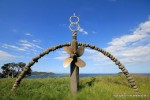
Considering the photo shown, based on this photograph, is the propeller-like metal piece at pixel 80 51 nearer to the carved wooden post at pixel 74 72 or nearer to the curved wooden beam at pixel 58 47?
the carved wooden post at pixel 74 72

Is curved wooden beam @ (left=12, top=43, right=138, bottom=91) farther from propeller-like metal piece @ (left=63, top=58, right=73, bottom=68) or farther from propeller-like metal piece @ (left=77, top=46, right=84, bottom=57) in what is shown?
propeller-like metal piece @ (left=63, top=58, right=73, bottom=68)

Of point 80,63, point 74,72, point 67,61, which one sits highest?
point 67,61

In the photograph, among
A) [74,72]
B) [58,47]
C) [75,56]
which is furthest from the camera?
[58,47]

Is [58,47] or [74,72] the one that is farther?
[58,47]

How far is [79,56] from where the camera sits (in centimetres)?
1220

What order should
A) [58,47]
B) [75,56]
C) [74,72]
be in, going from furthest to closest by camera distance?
[58,47] < [75,56] < [74,72]

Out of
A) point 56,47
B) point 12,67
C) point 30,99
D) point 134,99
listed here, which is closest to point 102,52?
point 56,47

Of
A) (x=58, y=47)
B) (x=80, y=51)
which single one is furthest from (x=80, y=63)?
(x=58, y=47)

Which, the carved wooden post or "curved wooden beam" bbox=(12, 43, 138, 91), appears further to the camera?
"curved wooden beam" bbox=(12, 43, 138, 91)

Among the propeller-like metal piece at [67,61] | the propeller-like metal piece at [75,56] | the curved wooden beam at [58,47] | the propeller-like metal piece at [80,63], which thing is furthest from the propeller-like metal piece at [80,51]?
the curved wooden beam at [58,47]

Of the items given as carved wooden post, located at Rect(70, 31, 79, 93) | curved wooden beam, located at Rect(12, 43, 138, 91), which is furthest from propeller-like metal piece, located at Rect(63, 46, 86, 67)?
curved wooden beam, located at Rect(12, 43, 138, 91)

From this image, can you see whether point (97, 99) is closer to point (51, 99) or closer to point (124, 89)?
point (51, 99)

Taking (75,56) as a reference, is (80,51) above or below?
above

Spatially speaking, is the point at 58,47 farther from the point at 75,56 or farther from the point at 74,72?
the point at 74,72
